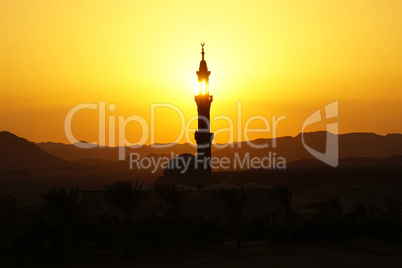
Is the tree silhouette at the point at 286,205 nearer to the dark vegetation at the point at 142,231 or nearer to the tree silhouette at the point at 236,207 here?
the dark vegetation at the point at 142,231

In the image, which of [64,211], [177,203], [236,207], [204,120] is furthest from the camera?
[204,120]

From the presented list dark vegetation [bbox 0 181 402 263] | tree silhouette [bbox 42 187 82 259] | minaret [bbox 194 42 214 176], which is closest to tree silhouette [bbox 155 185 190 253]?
dark vegetation [bbox 0 181 402 263]

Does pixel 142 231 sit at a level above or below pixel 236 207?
below

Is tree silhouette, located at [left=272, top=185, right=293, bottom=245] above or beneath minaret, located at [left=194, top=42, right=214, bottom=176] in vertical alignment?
beneath

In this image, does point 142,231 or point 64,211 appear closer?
point 64,211

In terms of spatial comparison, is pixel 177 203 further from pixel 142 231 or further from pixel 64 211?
pixel 64 211

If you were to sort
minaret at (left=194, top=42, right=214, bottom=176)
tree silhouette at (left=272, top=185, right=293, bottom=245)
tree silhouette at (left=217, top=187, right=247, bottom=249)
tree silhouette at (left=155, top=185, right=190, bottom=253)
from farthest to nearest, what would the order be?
minaret at (left=194, top=42, right=214, bottom=176) → tree silhouette at (left=272, top=185, right=293, bottom=245) → tree silhouette at (left=217, top=187, right=247, bottom=249) → tree silhouette at (left=155, top=185, right=190, bottom=253)

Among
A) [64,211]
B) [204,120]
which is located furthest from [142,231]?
[204,120]

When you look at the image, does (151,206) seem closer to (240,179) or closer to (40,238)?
(40,238)

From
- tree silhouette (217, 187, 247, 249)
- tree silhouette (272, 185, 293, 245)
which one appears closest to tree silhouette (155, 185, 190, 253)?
tree silhouette (217, 187, 247, 249)

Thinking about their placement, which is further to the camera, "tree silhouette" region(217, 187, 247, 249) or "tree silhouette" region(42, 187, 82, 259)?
"tree silhouette" region(217, 187, 247, 249)

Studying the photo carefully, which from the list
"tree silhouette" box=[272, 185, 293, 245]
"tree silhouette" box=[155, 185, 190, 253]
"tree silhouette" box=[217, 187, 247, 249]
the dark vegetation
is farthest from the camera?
"tree silhouette" box=[272, 185, 293, 245]

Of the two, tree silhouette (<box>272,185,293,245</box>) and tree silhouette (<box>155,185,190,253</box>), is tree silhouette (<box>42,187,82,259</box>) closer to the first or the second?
tree silhouette (<box>155,185,190,253</box>)

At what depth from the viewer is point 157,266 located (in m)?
27.3
